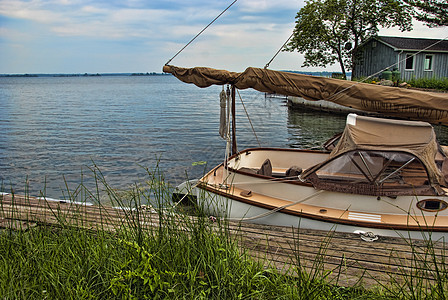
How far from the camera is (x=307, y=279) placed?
3346 millimetres

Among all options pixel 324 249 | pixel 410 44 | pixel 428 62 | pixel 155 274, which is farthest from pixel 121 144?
pixel 410 44

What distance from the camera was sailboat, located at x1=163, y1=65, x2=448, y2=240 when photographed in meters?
6.45

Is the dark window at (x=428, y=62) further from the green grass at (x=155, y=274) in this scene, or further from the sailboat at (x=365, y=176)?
the green grass at (x=155, y=274)

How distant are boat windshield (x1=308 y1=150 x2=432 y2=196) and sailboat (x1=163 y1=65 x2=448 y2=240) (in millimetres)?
15

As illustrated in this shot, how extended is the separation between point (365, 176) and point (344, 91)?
1.57 m

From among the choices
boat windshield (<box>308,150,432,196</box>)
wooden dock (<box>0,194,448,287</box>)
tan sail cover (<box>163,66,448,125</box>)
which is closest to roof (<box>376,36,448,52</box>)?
tan sail cover (<box>163,66,448,125</box>)

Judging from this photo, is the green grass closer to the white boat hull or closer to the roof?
the white boat hull

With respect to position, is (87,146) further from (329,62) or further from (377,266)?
(329,62)

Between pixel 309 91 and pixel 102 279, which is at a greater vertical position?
pixel 309 91

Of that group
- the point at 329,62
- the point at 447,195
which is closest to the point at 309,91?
the point at 447,195

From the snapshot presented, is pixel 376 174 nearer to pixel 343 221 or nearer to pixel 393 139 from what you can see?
pixel 393 139

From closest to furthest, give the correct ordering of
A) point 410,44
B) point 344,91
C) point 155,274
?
point 155,274
point 344,91
point 410,44

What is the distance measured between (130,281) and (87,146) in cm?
1935

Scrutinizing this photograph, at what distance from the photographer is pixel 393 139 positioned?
22.2ft
